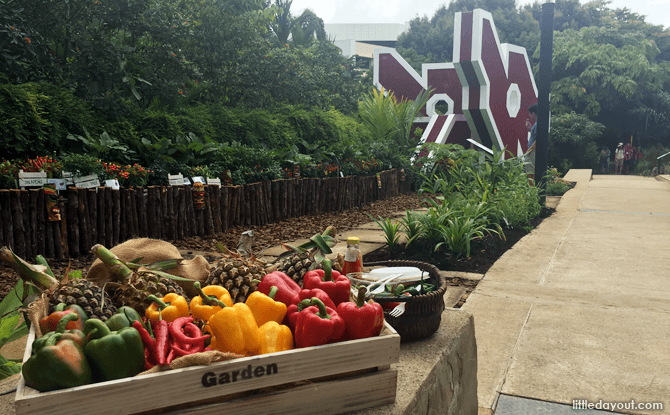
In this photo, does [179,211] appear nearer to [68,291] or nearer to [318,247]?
[318,247]

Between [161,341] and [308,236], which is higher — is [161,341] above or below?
above

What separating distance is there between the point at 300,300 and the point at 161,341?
41cm

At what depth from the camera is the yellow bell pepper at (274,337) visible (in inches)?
48.4

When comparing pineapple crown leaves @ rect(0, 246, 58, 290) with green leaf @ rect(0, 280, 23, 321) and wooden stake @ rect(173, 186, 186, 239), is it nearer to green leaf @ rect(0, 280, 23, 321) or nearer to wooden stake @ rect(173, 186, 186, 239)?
green leaf @ rect(0, 280, 23, 321)

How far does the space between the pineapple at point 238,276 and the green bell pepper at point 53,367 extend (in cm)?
61

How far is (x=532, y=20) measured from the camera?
45.0 m

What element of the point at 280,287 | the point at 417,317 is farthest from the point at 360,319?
the point at 417,317

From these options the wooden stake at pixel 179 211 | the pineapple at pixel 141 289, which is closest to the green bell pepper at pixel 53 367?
the pineapple at pixel 141 289

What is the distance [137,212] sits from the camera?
19.5ft

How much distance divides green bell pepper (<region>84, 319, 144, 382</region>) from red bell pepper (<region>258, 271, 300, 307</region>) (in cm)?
46

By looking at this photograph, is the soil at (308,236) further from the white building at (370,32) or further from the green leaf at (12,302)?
Result: the white building at (370,32)

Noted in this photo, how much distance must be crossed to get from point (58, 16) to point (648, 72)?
3074cm

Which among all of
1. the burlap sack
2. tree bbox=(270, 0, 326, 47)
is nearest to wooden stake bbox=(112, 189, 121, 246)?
the burlap sack

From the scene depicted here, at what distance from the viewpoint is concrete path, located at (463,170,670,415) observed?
8.28ft
